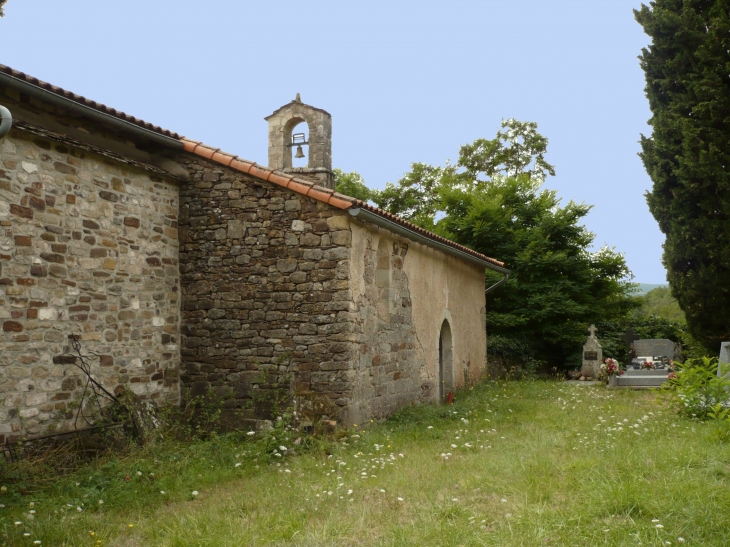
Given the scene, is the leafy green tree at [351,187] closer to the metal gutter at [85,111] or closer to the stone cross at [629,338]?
the stone cross at [629,338]

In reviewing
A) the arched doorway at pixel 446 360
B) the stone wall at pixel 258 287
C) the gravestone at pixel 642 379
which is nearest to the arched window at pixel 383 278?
the stone wall at pixel 258 287

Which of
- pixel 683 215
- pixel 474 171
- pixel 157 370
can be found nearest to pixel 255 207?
pixel 157 370

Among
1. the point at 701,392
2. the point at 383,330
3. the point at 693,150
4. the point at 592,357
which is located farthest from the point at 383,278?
the point at 592,357

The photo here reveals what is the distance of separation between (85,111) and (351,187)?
23.6m

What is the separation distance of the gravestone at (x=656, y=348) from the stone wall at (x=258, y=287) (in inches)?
498

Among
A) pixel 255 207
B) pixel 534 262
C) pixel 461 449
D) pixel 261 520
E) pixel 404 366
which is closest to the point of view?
pixel 261 520

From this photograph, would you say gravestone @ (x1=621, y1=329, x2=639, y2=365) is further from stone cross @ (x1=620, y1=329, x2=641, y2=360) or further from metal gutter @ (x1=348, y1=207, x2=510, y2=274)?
metal gutter @ (x1=348, y1=207, x2=510, y2=274)

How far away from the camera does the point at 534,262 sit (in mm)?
20141

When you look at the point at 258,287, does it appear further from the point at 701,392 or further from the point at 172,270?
the point at 701,392

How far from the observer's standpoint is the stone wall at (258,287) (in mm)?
8695

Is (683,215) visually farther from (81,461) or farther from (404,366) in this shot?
(81,461)

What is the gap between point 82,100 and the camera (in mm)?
7512

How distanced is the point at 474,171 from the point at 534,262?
33.9 ft

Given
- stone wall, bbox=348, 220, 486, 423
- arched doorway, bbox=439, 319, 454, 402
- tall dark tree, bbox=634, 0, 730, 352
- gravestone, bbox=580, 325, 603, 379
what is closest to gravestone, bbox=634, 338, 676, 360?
gravestone, bbox=580, 325, 603, 379
